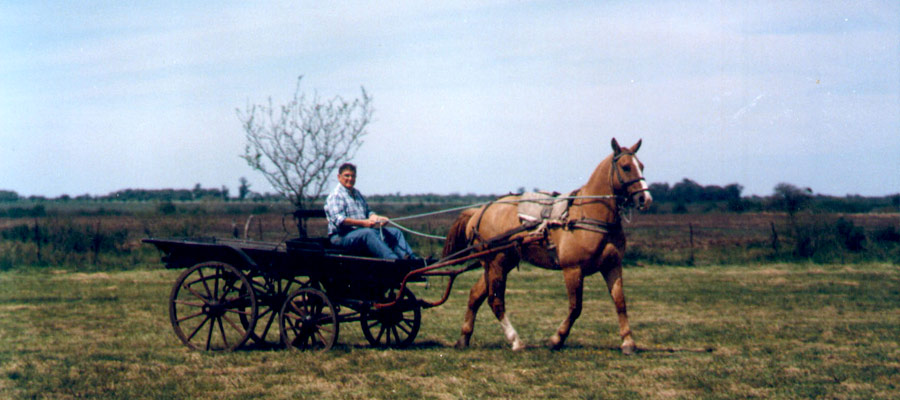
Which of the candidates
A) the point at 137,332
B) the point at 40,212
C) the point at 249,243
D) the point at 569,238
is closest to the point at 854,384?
the point at 569,238

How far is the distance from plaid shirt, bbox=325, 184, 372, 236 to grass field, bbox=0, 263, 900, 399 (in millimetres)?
1425

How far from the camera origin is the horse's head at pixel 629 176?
28.9ft

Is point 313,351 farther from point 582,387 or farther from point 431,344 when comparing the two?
point 582,387

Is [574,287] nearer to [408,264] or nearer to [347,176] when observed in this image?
[408,264]

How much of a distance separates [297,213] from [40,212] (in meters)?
41.5

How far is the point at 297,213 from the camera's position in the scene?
31.1ft

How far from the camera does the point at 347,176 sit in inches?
378

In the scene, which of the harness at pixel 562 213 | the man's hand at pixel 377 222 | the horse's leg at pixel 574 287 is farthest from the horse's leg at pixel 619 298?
the man's hand at pixel 377 222

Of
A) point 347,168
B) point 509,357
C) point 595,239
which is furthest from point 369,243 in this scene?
point 595,239

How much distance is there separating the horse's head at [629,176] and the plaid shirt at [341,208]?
9.37ft

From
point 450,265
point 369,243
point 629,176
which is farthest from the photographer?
point 450,265

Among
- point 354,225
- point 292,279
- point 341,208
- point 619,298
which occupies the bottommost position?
point 619,298

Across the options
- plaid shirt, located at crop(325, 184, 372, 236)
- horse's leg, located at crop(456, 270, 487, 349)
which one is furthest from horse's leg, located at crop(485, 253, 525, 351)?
plaid shirt, located at crop(325, 184, 372, 236)

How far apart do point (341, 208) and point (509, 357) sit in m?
2.48
